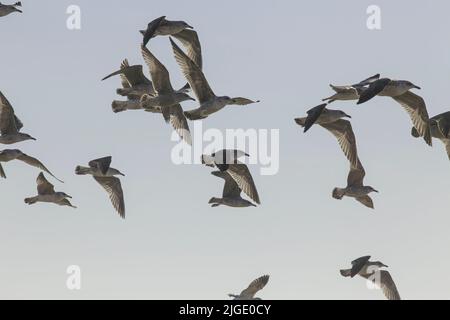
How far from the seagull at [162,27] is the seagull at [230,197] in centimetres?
457

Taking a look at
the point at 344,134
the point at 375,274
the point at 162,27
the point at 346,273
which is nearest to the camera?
the point at 162,27

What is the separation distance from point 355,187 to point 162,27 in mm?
7223

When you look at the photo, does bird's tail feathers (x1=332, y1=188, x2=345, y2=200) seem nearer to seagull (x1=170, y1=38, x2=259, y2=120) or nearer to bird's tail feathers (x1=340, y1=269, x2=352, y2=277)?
bird's tail feathers (x1=340, y1=269, x2=352, y2=277)

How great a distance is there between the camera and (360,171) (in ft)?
97.0

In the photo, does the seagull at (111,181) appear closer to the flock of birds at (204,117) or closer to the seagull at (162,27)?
the flock of birds at (204,117)

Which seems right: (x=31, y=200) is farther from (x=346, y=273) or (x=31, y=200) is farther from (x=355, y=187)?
(x=346, y=273)

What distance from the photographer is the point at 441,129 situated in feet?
85.6

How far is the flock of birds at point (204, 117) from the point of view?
25953mm

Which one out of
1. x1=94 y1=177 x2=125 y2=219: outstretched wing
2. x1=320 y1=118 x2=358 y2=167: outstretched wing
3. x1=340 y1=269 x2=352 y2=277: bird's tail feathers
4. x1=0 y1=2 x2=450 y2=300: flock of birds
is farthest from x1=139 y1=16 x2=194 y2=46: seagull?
x1=340 y1=269 x2=352 y2=277: bird's tail feathers

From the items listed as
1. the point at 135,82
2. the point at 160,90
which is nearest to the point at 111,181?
the point at 135,82

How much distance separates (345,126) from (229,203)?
148 inches
